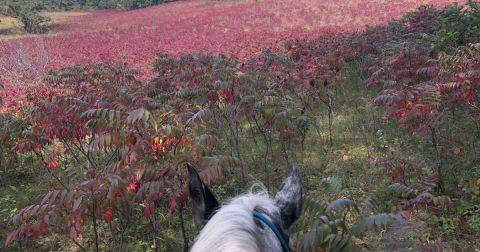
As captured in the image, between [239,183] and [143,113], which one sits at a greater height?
[143,113]

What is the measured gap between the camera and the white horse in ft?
4.26

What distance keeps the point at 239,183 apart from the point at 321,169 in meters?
1.40

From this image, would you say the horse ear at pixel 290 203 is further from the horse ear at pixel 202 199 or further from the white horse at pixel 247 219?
the horse ear at pixel 202 199

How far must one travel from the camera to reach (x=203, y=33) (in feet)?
91.7

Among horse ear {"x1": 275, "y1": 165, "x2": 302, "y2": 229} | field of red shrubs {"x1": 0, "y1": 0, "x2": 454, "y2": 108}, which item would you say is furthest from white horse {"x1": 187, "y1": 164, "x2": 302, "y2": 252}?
field of red shrubs {"x1": 0, "y1": 0, "x2": 454, "y2": 108}

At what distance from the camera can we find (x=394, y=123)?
26.5 feet

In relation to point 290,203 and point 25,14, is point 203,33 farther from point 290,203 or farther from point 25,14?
point 290,203

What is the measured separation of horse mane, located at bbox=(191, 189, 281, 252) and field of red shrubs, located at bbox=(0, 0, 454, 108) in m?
15.0

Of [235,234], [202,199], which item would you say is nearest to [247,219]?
[235,234]

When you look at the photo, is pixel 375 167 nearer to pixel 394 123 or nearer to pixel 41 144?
pixel 394 123

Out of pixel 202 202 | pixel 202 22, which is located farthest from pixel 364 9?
pixel 202 202

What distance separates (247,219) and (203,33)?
27.4 metres

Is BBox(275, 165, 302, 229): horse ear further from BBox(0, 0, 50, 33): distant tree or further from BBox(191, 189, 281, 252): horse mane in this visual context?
BBox(0, 0, 50, 33): distant tree

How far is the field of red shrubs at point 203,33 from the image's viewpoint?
20281 mm
